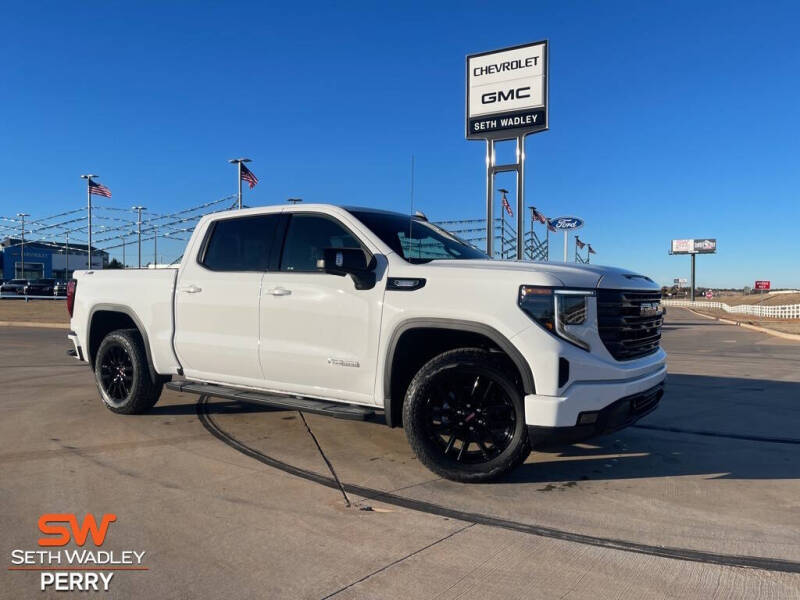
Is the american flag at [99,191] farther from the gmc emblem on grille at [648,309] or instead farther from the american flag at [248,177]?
the gmc emblem on grille at [648,309]

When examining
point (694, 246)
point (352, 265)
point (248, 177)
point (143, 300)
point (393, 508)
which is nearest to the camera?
point (393, 508)

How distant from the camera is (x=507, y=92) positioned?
13797mm

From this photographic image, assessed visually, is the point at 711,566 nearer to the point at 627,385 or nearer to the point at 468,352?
the point at 627,385

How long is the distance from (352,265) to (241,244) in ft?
5.42

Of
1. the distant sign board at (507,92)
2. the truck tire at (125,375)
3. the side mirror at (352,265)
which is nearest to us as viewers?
the side mirror at (352,265)

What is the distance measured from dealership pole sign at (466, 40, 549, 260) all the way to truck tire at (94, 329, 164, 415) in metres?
8.64

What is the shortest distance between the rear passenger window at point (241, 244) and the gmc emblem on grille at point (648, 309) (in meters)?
3.04

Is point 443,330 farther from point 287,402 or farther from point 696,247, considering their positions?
point 696,247

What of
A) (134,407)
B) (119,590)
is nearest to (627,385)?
(119,590)

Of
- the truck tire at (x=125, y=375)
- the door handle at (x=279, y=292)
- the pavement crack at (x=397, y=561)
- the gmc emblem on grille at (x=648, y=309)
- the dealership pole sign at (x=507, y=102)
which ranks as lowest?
the pavement crack at (x=397, y=561)

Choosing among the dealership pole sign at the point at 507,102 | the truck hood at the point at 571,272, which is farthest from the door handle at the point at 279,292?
the dealership pole sign at the point at 507,102

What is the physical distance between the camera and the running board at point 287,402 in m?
4.47

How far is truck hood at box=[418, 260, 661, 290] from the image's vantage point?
397 centimetres

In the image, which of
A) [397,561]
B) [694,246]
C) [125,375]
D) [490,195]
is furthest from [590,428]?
[694,246]
